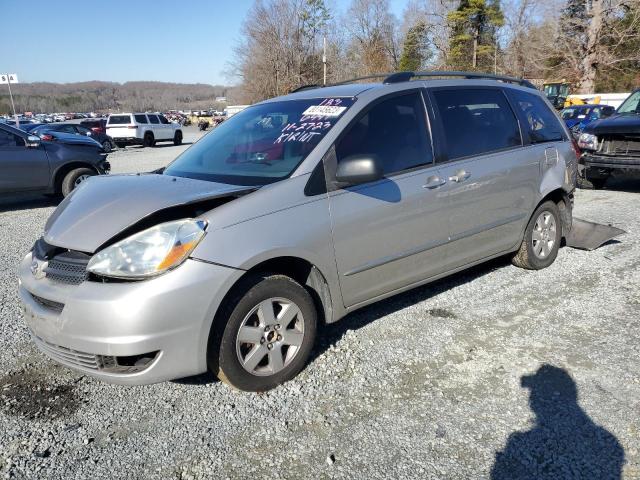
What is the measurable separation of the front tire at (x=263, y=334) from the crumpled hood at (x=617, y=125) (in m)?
7.56

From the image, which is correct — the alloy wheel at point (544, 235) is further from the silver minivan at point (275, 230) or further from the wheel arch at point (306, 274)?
the wheel arch at point (306, 274)

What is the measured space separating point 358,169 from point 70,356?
6.27 ft

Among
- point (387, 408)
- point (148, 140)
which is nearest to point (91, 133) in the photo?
point (148, 140)

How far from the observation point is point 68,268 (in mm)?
2758

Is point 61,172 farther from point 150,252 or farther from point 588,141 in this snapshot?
point 588,141

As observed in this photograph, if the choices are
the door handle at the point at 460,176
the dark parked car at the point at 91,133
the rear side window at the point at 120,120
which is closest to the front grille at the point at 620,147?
the door handle at the point at 460,176

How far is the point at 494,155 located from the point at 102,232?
309 cm

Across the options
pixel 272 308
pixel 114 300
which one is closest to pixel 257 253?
pixel 272 308

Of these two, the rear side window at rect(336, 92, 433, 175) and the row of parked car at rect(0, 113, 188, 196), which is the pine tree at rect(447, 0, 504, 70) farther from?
the rear side window at rect(336, 92, 433, 175)

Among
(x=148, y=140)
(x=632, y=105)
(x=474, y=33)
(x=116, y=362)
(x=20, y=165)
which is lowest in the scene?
(x=148, y=140)

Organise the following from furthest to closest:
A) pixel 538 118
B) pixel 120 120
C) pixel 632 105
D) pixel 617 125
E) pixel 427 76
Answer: pixel 120 120
pixel 632 105
pixel 617 125
pixel 538 118
pixel 427 76

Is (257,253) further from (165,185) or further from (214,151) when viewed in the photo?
(214,151)

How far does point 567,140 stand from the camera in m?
5.09

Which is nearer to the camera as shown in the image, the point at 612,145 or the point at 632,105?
the point at 612,145
